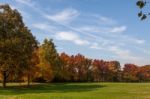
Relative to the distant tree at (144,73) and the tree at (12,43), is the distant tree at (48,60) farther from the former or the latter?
the distant tree at (144,73)

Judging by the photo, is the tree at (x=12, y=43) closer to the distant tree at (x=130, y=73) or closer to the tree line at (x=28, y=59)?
the tree line at (x=28, y=59)

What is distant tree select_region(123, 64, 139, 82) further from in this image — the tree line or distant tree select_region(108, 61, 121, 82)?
the tree line

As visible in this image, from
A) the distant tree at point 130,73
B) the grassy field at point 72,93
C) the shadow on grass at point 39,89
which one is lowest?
the grassy field at point 72,93

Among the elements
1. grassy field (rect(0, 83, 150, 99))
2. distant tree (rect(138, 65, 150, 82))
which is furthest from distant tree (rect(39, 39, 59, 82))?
distant tree (rect(138, 65, 150, 82))

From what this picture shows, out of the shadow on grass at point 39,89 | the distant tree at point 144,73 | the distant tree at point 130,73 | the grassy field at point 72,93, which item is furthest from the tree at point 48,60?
the distant tree at point 144,73

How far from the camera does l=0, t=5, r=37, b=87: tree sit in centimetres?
6381

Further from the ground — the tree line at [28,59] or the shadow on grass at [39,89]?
the tree line at [28,59]

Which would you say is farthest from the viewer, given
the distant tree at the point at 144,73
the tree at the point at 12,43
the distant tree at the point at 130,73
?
the distant tree at the point at 144,73

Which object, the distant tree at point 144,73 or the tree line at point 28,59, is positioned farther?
the distant tree at point 144,73

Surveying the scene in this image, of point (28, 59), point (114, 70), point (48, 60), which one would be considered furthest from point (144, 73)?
point (28, 59)

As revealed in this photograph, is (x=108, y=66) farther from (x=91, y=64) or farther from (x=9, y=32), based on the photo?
(x=9, y=32)

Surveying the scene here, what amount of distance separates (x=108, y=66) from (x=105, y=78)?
251 inches

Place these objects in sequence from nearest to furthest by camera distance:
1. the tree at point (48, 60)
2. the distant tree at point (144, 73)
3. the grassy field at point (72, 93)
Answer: the grassy field at point (72, 93), the tree at point (48, 60), the distant tree at point (144, 73)

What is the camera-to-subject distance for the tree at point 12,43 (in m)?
63.8
